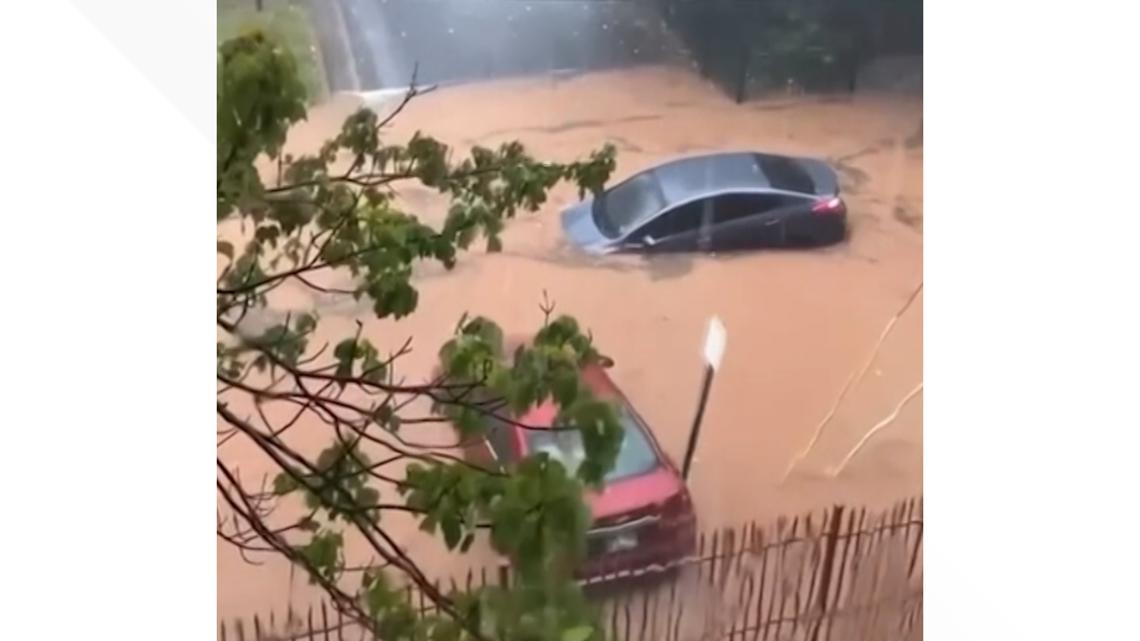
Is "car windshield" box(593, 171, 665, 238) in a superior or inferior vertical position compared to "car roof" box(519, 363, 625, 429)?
superior

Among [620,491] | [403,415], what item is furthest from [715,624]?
[403,415]

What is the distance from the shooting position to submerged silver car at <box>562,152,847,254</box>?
3.87 ft

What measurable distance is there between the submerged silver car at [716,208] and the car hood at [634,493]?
0.24 m

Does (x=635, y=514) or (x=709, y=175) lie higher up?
(x=709, y=175)

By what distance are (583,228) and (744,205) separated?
18 cm

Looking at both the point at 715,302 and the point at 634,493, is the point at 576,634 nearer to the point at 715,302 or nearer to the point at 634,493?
the point at 634,493

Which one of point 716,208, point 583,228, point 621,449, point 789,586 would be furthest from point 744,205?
point 789,586

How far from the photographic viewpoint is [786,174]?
4.00 feet

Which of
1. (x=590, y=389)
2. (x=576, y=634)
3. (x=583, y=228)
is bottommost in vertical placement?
(x=576, y=634)

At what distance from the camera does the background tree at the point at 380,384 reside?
1.10 metres

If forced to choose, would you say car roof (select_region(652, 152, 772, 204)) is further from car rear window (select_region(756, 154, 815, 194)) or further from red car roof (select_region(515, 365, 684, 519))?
red car roof (select_region(515, 365, 684, 519))

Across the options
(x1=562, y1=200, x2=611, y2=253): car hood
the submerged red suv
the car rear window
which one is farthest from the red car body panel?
the car rear window

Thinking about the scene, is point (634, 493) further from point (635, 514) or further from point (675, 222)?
point (675, 222)
